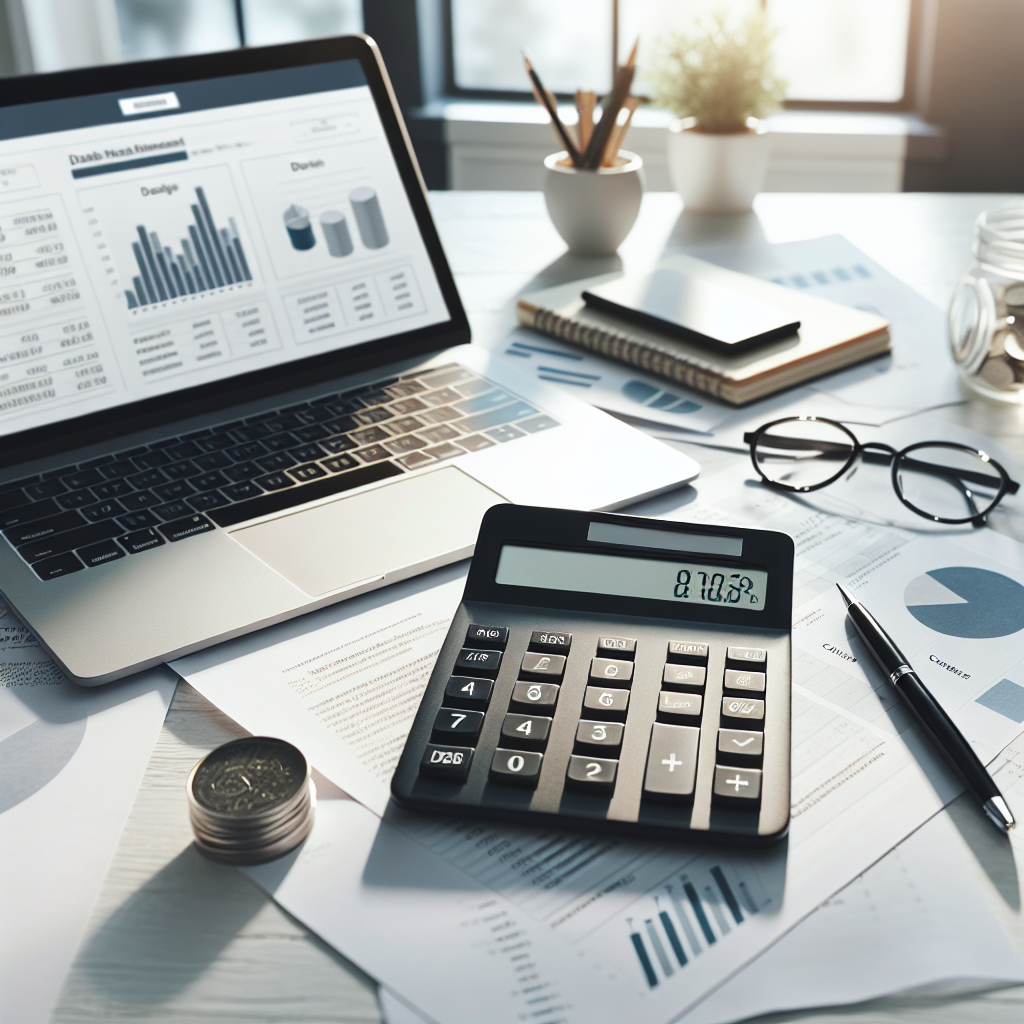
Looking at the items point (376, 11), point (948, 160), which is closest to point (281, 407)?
point (376, 11)

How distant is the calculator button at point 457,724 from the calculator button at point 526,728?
1 cm

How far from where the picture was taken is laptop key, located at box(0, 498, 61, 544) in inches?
25.1

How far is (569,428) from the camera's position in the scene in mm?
755

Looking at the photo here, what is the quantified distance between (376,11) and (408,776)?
2253mm

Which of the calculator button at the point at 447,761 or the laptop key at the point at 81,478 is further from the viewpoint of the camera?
the laptop key at the point at 81,478

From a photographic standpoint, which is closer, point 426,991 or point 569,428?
point 426,991

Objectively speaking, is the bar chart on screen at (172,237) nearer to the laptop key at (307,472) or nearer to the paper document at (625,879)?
the laptop key at (307,472)

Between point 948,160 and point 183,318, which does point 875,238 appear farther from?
point 948,160

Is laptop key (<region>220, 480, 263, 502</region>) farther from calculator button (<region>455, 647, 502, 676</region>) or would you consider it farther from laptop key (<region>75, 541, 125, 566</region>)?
calculator button (<region>455, 647, 502, 676</region>)

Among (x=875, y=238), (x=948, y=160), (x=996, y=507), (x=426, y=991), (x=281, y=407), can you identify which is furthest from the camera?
(x=948, y=160)

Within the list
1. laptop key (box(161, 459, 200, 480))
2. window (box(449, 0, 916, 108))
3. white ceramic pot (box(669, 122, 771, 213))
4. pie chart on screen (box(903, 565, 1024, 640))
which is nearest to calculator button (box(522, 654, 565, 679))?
pie chart on screen (box(903, 565, 1024, 640))

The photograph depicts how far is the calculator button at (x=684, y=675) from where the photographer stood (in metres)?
0.47

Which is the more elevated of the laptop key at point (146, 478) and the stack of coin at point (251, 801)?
the laptop key at point (146, 478)

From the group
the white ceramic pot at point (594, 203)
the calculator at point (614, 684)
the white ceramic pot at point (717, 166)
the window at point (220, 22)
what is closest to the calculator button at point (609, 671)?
the calculator at point (614, 684)
